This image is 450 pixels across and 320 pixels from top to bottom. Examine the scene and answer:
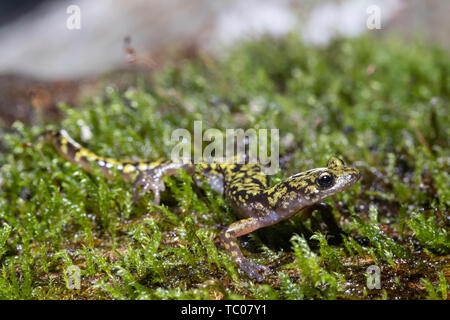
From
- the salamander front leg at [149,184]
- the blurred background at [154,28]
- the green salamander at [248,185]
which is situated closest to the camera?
the green salamander at [248,185]

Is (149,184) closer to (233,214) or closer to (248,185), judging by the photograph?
(233,214)

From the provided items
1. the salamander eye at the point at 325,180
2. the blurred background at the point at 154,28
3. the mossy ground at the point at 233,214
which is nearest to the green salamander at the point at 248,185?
the salamander eye at the point at 325,180

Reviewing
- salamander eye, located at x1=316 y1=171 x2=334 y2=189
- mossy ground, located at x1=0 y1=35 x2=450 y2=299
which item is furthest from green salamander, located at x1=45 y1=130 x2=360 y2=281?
mossy ground, located at x1=0 y1=35 x2=450 y2=299

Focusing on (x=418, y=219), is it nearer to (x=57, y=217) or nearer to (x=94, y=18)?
(x=57, y=217)

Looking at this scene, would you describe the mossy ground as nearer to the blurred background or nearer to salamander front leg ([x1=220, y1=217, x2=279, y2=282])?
salamander front leg ([x1=220, y1=217, x2=279, y2=282])

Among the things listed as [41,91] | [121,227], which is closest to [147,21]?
[41,91]

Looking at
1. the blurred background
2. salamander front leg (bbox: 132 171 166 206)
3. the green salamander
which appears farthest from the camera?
the blurred background

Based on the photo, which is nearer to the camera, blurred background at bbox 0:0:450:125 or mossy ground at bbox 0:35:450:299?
mossy ground at bbox 0:35:450:299

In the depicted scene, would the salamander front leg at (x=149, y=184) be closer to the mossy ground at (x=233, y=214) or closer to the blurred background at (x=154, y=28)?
the mossy ground at (x=233, y=214)

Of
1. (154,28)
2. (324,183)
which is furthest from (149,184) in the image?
(154,28)
